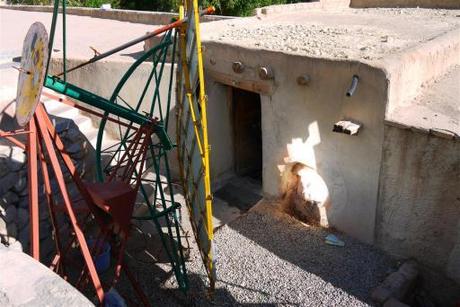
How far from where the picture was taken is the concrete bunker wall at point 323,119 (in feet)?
20.7

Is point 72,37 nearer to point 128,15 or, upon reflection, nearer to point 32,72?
point 128,15

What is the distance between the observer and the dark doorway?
9.27 metres

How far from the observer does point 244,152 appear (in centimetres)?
980

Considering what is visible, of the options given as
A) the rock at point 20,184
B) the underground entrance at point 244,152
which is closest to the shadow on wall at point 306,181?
the underground entrance at point 244,152

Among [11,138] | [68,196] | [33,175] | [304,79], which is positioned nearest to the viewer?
[33,175]

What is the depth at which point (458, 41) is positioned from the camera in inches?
310

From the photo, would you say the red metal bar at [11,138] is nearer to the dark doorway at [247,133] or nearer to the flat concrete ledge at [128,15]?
the dark doorway at [247,133]

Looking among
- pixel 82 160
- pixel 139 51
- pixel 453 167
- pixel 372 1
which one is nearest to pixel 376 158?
pixel 453 167

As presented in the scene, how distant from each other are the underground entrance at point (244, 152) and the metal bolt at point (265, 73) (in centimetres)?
169

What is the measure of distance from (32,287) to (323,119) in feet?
16.0

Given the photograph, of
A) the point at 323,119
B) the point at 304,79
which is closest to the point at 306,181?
the point at 323,119

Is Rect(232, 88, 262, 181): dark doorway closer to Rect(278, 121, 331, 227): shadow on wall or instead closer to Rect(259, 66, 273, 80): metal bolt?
Rect(259, 66, 273, 80): metal bolt

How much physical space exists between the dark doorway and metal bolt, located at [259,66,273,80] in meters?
1.83

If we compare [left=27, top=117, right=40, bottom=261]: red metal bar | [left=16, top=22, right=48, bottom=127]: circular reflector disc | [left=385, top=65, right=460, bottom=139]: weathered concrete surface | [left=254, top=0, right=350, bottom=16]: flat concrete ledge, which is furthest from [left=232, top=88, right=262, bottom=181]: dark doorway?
[left=27, top=117, right=40, bottom=261]: red metal bar
